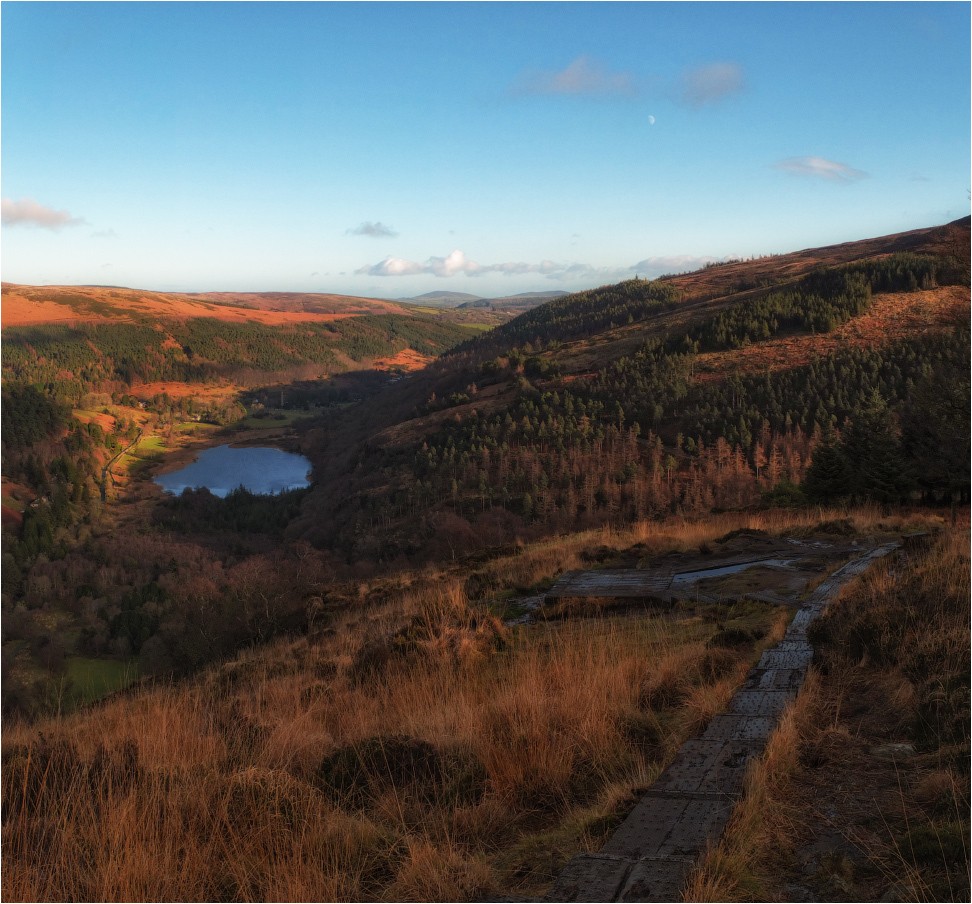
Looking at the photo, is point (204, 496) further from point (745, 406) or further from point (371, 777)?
point (371, 777)

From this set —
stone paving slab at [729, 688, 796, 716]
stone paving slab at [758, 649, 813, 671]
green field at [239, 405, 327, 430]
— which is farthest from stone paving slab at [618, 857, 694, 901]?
green field at [239, 405, 327, 430]

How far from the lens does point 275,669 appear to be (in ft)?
30.2

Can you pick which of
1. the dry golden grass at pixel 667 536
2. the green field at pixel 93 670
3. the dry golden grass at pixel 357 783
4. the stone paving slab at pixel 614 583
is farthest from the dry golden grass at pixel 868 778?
the green field at pixel 93 670

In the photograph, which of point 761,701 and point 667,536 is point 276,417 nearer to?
point 667,536

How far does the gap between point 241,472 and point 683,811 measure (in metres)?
136

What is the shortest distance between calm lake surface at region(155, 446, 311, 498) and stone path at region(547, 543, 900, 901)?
110703 mm

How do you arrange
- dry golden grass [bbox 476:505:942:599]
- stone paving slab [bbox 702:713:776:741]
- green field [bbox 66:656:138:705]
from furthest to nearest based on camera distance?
green field [bbox 66:656:138:705] < dry golden grass [bbox 476:505:942:599] < stone paving slab [bbox 702:713:776:741]

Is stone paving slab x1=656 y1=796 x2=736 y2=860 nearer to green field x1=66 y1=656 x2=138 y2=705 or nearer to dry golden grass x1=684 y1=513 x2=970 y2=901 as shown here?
dry golden grass x1=684 y1=513 x2=970 y2=901

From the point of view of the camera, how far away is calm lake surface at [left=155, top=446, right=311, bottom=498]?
119188 millimetres

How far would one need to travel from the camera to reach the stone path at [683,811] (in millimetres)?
2748

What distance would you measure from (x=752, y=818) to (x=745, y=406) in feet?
158

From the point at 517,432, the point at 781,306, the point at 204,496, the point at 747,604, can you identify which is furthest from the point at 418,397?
the point at 747,604

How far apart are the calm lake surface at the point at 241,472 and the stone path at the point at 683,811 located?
111 meters

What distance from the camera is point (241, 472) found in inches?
5153
